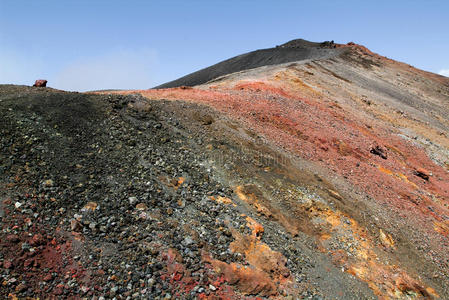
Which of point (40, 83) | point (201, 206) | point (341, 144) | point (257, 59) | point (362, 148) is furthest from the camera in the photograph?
point (257, 59)

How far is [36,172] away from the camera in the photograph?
710cm

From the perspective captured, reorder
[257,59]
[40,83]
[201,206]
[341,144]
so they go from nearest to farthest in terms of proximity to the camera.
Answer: [201,206], [40,83], [341,144], [257,59]

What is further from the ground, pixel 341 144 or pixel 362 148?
pixel 341 144

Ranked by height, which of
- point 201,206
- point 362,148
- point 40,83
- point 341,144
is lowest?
point 201,206

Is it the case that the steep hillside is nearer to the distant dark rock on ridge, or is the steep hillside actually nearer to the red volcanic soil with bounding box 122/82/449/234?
the red volcanic soil with bounding box 122/82/449/234

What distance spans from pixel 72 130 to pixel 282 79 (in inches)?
725

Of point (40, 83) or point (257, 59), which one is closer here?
point (40, 83)

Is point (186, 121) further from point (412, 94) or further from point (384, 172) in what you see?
point (412, 94)

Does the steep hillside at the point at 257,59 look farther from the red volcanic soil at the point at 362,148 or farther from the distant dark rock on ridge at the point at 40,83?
the distant dark rock on ridge at the point at 40,83

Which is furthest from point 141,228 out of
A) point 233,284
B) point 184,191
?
point 233,284

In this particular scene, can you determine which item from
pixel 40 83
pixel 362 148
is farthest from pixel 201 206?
pixel 362 148

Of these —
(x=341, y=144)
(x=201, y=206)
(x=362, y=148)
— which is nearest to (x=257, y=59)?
(x=362, y=148)

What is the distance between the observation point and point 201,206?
7.96 m

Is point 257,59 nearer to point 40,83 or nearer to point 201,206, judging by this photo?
point 40,83
